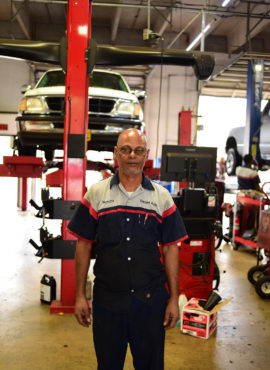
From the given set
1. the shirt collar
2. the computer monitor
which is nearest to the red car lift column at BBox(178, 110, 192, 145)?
the computer monitor

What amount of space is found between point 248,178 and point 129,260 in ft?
19.2

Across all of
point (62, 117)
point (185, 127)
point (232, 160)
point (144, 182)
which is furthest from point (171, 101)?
point (144, 182)

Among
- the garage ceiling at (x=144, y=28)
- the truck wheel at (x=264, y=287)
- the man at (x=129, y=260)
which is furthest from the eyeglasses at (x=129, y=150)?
the garage ceiling at (x=144, y=28)

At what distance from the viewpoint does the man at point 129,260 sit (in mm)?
1807

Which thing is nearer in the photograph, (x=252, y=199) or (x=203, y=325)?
(x=203, y=325)

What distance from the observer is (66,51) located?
12.0ft

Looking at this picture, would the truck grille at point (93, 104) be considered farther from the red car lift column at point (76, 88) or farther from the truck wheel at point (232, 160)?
the truck wheel at point (232, 160)

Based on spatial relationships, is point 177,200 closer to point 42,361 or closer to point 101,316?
point 42,361

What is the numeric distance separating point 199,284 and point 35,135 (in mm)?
2691

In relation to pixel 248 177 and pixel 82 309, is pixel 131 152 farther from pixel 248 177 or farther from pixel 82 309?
pixel 248 177

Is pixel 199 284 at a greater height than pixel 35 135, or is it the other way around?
pixel 35 135

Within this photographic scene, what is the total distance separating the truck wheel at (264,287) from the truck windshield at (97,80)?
364 cm

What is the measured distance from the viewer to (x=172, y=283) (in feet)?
6.29

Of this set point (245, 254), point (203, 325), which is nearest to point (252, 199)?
point (245, 254)
